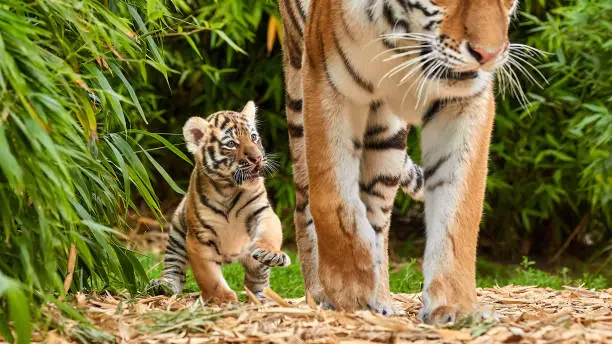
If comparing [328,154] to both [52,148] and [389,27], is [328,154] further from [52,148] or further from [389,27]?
[52,148]

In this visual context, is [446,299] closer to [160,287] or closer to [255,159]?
[255,159]

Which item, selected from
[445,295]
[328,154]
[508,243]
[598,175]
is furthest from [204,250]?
[508,243]

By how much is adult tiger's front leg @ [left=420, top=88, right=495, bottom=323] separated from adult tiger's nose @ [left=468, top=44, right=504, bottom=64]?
0.98 ft

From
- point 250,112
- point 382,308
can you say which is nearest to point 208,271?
point 250,112

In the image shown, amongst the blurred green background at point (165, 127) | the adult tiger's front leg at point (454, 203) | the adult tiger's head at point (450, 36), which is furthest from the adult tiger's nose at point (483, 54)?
the blurred green background at point (165, 127)

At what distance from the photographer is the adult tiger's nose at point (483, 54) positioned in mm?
2699

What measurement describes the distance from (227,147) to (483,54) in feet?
5.03

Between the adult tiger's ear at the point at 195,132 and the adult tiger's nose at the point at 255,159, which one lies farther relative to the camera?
the adult tiger's ear at the point at 195,132

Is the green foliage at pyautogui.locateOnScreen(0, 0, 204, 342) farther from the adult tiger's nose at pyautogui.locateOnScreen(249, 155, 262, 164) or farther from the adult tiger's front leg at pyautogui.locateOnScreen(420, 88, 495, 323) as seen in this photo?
the adult tiger's front leg at pyautogui.locateOnScreen(420, 88, 495, 323)

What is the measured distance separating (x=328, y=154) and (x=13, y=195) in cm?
94

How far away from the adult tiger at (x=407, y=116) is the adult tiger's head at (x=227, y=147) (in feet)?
2.62

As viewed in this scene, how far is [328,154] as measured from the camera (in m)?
3.12

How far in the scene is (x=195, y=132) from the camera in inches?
164

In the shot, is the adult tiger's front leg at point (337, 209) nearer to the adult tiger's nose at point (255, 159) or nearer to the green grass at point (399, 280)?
the adult tiger's nose at point (255, 159)
